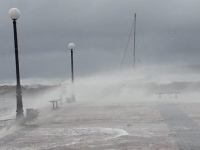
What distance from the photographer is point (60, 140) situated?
10695 millimetres

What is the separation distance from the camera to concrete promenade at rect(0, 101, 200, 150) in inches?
380

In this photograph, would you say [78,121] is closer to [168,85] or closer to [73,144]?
[73,144]

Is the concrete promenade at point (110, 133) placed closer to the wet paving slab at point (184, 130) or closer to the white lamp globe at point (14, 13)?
the wet paving slab at point (184, 130)

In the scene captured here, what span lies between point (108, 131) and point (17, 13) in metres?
6.04

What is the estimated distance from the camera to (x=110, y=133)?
11.5 m

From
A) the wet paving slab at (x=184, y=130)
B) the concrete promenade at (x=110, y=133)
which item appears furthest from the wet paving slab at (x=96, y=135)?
the wet paving slab at (x=184, y=130)

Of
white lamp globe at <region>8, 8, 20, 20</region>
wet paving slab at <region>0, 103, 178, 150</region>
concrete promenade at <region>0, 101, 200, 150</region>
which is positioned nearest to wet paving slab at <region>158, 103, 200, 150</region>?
concrete promenade at <region>0, 101, 200, 150</region>

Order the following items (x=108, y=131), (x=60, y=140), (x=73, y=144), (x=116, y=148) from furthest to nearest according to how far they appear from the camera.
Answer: (x=108, y=131) → (x=60, y=140) → (x=73, y=144) → (x=116, y=148)

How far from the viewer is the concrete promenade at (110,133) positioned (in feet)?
31.6

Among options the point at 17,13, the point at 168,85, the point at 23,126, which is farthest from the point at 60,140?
the point at 168,85

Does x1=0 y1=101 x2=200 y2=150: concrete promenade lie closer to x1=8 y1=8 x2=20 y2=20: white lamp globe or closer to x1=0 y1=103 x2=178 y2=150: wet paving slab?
x1=0 y1=103 x2=178 y2=150: wet paving slab

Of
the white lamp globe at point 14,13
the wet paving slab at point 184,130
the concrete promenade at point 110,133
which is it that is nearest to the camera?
the wet paving slab at point 184,130

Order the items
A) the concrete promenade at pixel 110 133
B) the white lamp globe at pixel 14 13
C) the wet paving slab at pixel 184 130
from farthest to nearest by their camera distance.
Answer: the white lamp globe at pixel 14 13, the concrete promenade at pixel 110 133, the wet paving slab at pixel 184 130

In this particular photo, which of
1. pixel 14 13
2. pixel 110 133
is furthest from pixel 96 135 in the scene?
pixel 14 13
